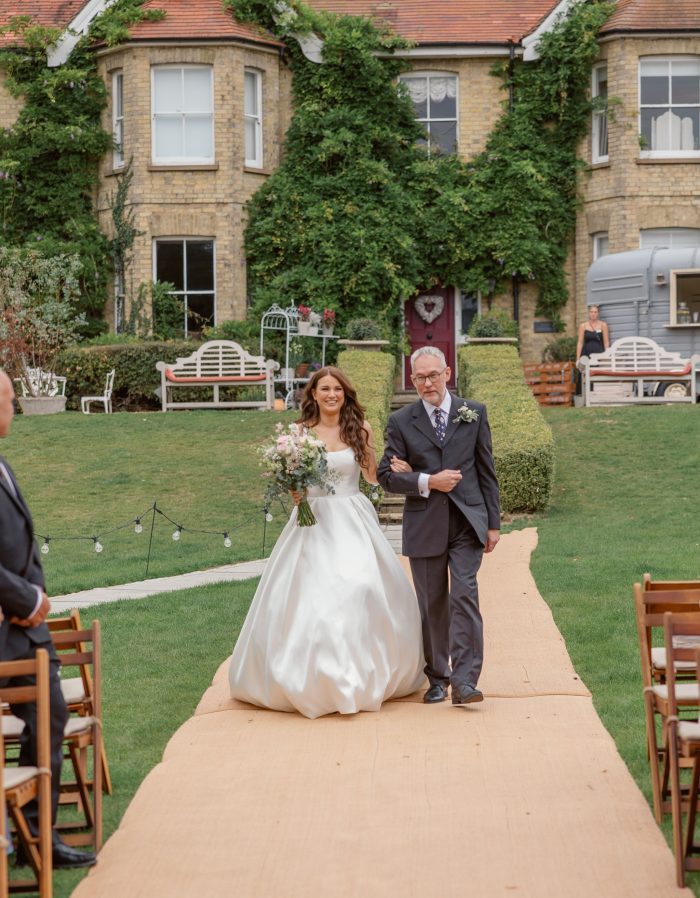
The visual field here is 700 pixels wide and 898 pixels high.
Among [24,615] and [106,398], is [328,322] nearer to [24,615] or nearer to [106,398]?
[106,398]

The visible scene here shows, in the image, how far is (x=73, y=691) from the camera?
6.08m

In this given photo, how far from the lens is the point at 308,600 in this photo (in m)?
7.75

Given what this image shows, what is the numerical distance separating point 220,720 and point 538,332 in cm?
2156

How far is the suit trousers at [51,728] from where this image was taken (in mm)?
5074

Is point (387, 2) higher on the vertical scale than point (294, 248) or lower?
higher

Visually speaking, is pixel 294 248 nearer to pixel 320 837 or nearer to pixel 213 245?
pixel 213 245

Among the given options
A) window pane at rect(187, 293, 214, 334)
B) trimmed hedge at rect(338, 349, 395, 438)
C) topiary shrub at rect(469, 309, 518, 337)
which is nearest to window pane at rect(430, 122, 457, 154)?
topiary shrub at rect(469, 309, 518, 337)

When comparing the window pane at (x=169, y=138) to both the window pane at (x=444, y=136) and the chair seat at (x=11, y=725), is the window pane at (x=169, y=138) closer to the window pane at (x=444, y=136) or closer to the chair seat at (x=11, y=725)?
the window pane at (x=444, y=136)

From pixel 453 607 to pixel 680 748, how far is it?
2630 millimetres

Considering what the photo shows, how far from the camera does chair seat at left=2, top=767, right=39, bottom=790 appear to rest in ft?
15.0

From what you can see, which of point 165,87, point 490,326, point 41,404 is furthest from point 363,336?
point 165,87

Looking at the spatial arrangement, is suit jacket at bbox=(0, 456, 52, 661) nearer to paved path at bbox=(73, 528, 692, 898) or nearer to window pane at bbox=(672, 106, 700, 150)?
paved path at bbox=(73, 528, 692, 898)

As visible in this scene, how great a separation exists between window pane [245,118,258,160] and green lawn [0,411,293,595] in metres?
8.01

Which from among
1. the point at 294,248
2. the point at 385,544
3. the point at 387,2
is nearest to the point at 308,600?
the point at 385,544
